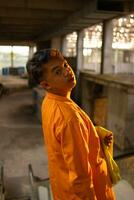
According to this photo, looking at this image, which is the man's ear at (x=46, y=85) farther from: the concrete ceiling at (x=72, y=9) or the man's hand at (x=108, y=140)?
the concrete ceiling at (x=72, y=9)

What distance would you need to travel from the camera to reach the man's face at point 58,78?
2.35m

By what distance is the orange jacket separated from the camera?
7.17 ft

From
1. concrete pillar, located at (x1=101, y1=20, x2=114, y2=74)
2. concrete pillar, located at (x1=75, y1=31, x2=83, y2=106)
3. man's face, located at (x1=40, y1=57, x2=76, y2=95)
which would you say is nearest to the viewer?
man's face, located at (x1=40, y1=57, x2=76, y2=95)

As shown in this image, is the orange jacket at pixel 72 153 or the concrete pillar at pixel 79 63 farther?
the concrete pillar at pixel 79 63

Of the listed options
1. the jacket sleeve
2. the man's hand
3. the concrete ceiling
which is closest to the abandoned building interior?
the concrete ceiling

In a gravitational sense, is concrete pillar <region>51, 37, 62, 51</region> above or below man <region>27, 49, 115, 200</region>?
above

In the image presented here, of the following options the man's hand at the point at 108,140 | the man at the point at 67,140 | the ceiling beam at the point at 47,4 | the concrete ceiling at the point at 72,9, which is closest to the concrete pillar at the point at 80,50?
the concrete ceiling at the point at 72,9

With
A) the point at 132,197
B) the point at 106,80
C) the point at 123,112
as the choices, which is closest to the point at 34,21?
the point at 106,80

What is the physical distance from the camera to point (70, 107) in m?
2.28

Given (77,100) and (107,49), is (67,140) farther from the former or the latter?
(77,100)

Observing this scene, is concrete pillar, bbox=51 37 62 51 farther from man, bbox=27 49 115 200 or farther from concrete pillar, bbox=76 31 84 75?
man, bbox=27 49 115 200

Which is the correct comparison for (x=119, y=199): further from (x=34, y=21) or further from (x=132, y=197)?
(x=34, y=21)

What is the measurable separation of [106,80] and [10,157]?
4.04 meters

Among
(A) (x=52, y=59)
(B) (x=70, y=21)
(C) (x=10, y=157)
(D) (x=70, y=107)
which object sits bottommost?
(C) (x=10, y=157)
